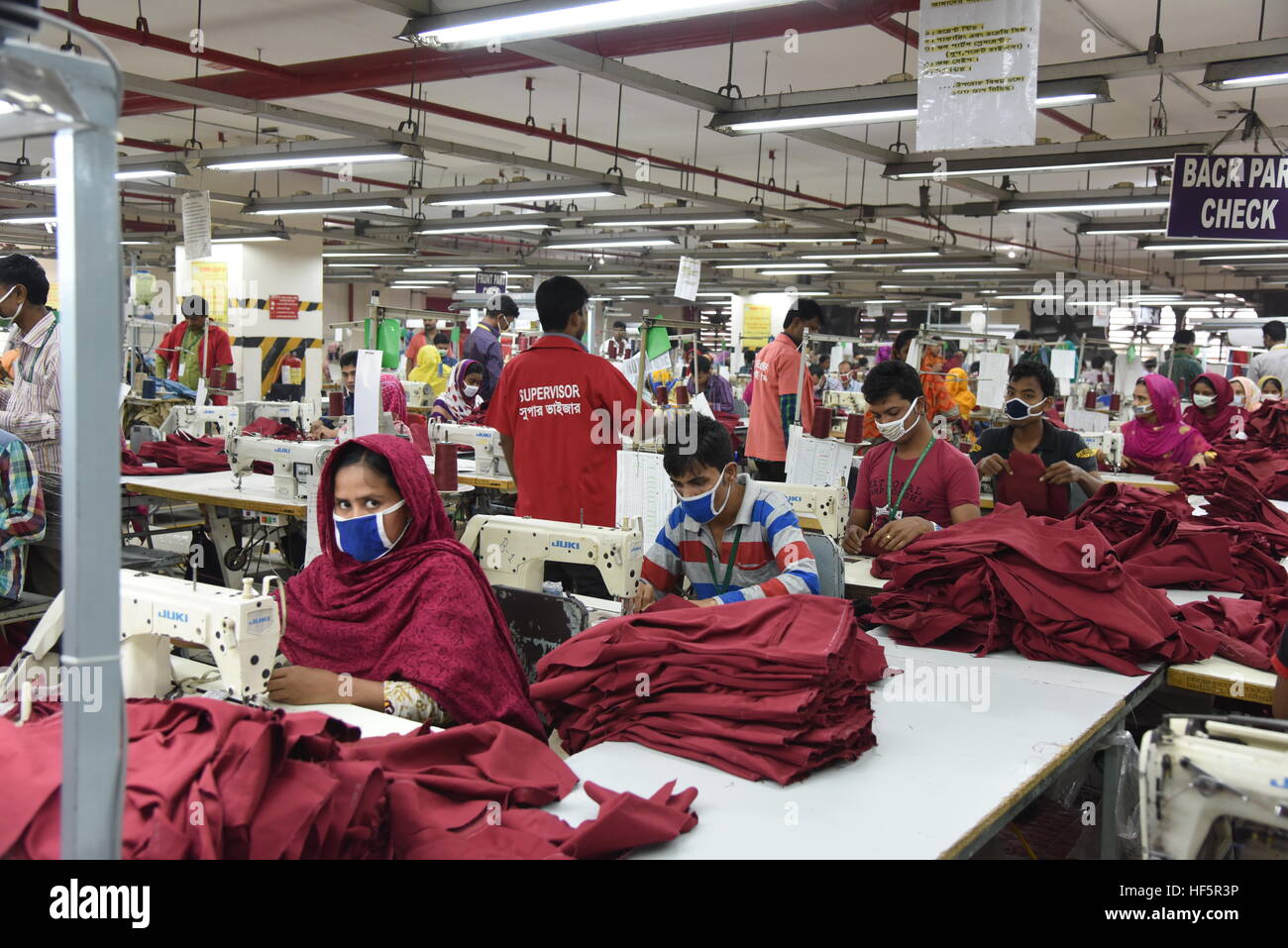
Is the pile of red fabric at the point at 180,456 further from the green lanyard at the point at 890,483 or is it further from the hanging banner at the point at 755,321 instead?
the hanging banner at the point at 755,321

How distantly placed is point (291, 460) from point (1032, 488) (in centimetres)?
323

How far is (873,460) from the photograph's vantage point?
381 cm

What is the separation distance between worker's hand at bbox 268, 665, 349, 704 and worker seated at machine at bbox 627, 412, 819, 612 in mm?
849

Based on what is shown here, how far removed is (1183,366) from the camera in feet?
31.6

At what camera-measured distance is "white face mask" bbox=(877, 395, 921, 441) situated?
143 inches

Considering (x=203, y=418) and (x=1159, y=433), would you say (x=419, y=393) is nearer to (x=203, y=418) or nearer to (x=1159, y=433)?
(x=203, y=418)

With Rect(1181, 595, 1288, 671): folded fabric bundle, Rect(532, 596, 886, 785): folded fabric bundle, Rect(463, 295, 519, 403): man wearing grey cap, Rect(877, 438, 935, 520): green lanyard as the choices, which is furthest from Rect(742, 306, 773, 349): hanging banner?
Rect(532, 596, 886, 785): folded fabric bundle

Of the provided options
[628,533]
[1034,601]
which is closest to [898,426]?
[1034,601]

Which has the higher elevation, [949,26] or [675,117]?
[675,117]

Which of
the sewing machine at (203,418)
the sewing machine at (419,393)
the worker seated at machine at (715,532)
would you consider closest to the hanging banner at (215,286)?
the sewing machine at (419,393)

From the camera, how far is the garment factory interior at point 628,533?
1206 millimetres
